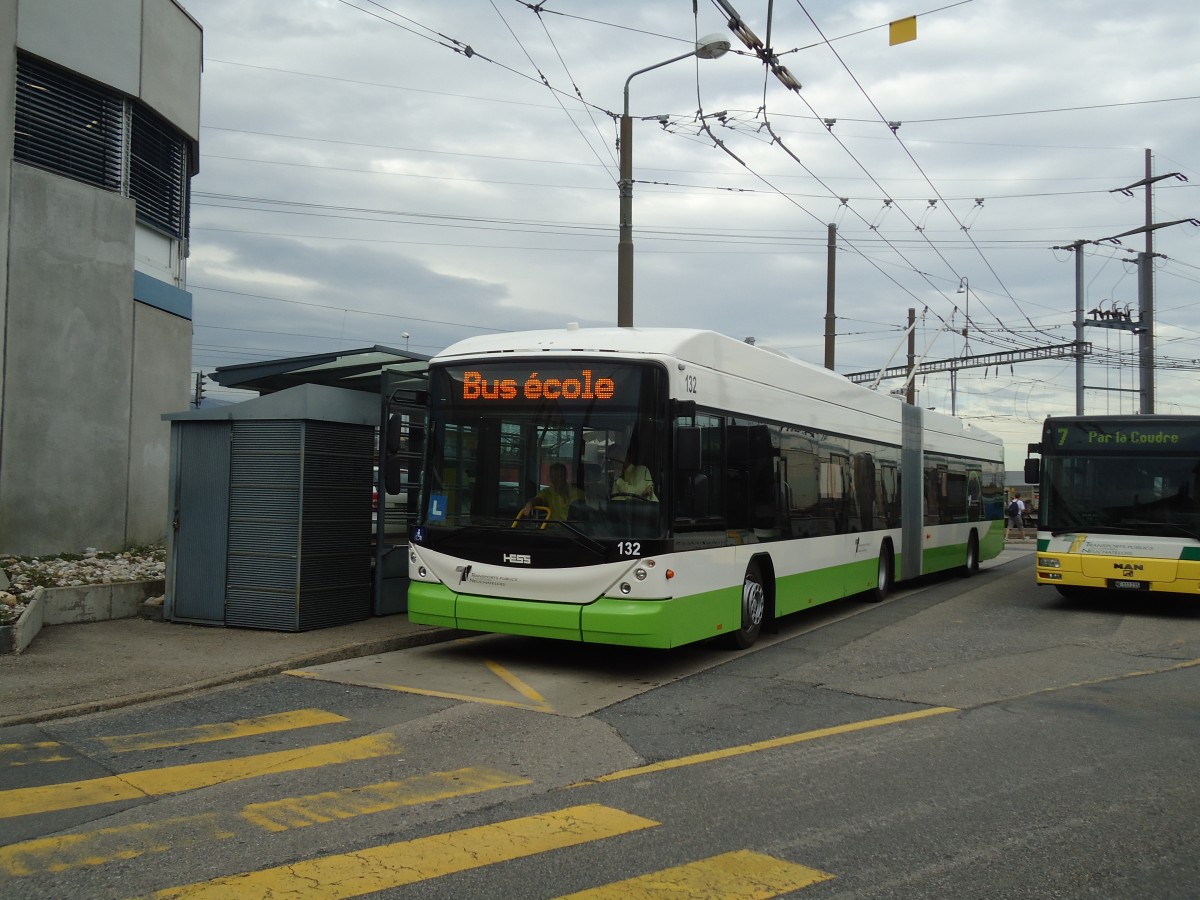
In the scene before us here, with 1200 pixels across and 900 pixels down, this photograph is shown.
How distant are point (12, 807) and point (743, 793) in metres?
3.75

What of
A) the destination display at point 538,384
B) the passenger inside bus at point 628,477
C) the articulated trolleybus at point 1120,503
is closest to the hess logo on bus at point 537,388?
the destination display at point 538,384

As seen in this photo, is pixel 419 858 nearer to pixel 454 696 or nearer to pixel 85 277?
pixel 454 696

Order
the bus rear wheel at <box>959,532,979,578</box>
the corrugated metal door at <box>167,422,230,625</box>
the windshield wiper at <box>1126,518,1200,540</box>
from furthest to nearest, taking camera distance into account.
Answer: the bus rear wheel at <box>959,532,979,578</box> → the windshield wiper at <box>1126,518,1200,540</box> → the corrugated metal door at <box>167,422,230,625</box>

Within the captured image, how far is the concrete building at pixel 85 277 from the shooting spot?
1248cm

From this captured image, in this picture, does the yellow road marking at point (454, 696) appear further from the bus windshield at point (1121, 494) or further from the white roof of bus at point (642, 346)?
the bus windshield at point (1121, 494)

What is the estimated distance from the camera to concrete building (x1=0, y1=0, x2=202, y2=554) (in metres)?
12.5

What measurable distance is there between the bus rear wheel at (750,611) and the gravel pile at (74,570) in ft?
20.8

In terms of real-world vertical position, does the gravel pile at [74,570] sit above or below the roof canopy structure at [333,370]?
below

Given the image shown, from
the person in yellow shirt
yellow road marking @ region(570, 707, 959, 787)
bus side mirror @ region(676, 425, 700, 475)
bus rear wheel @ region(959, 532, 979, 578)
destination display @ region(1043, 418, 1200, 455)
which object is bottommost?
yellow road marking @ region(570, 707, 959, 787)

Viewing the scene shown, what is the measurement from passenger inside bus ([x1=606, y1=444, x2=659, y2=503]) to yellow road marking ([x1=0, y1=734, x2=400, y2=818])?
2869 mm

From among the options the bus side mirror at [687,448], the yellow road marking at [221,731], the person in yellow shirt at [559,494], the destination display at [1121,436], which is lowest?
the yellow road marking at [221,731]

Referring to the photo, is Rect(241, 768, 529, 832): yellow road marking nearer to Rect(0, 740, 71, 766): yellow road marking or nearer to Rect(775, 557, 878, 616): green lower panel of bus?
Rect(0, 740, 71, 766): yellow road marking

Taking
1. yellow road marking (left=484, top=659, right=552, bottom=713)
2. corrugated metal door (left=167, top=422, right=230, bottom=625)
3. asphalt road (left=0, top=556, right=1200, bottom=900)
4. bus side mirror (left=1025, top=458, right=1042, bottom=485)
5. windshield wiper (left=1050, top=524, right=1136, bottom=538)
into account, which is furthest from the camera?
bus side mirror (left=1025, top=458, right=1042, bottom=485)

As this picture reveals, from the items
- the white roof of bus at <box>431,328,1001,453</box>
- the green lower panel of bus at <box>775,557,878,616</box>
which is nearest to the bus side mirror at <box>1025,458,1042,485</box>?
the green lower panel of bus at <box>775,557,878,616</box>
